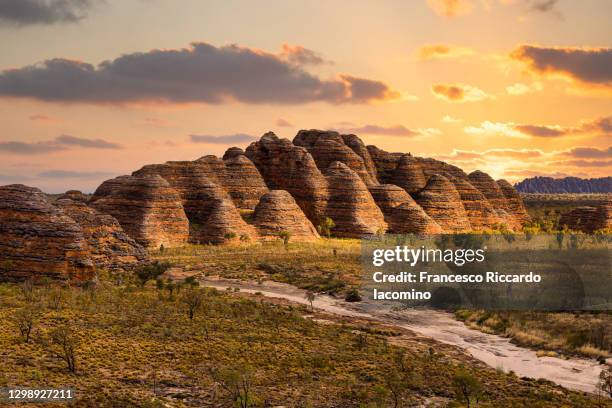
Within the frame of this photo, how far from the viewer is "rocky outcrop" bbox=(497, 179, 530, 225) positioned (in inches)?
4254

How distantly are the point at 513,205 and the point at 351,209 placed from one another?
45.9 metres

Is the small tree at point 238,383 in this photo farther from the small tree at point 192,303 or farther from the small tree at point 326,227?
the small tree at point 326,227

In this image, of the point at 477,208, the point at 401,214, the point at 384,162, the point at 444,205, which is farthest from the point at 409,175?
the point at 401,214

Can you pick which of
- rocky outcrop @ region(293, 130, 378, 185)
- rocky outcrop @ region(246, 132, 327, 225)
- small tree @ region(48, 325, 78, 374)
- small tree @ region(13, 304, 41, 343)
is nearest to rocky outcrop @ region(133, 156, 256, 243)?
rocky outcrop @ region(246, 132, 327, 225)

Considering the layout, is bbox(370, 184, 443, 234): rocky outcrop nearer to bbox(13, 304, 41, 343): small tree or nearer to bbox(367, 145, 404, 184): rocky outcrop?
bbox(367, 145, 404, 184): rocky outcrop

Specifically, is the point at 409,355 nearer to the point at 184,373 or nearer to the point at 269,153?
the point at 184,373

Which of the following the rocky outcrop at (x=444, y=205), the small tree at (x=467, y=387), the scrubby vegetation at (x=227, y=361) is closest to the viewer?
the scrubby vegetation at (x=227, y=361)

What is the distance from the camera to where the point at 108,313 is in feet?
98.9

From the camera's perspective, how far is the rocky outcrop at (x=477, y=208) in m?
96.1

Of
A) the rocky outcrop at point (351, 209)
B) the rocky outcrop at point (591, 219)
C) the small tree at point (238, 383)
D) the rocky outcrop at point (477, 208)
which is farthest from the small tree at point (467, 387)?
the rocky outcrop at point (477, 208)

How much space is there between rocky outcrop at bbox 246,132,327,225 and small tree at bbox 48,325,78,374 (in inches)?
2255

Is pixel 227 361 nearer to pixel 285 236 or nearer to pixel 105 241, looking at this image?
pixel 105 241

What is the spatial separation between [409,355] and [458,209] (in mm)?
69640

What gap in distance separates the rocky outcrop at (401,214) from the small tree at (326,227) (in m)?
9.35
